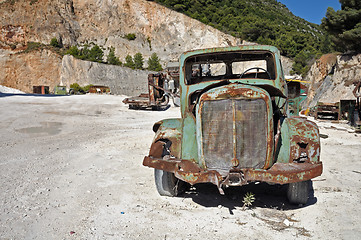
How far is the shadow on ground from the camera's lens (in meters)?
3.86

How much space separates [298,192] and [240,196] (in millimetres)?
861

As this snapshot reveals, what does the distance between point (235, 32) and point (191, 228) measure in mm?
57729

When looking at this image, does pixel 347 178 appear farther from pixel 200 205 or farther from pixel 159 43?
pixel 159 43

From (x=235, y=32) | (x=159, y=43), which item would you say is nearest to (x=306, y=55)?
(x=235, y=32)

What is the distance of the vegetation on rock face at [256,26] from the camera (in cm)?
4781

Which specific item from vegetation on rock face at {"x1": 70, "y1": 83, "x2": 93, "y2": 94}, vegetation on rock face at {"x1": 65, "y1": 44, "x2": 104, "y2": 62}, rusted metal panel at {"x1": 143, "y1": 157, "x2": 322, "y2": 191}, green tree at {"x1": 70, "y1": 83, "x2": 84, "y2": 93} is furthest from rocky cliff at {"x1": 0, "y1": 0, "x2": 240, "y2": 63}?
rusted metal panel at {"x1": 143, "y1": 157, "x2": 322, "y2": 191}

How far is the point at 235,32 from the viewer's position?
186 feet

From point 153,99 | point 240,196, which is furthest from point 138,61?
point 240,196

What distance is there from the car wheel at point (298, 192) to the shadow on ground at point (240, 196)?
0.10 m

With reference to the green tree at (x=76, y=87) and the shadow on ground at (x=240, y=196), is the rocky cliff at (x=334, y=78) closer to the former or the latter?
the shadow on ground at (x=240, y=196)

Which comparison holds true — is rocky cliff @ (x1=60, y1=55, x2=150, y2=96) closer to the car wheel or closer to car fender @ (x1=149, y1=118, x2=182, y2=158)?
car fender @ (x1=149, y1=118, x2=182, y2=158)

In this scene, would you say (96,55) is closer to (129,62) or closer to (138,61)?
(129,62)

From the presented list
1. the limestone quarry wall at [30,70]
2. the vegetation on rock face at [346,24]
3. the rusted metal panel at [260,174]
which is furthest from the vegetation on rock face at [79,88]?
the rusted metal panel at [260,174]

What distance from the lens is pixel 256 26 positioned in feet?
176
